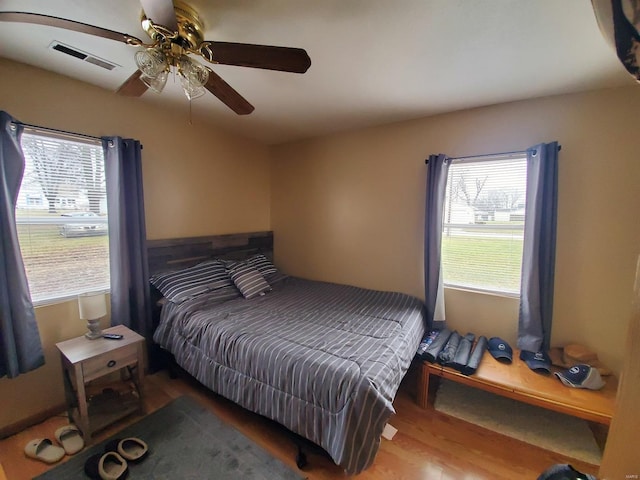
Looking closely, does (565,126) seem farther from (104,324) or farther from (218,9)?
(104,324)

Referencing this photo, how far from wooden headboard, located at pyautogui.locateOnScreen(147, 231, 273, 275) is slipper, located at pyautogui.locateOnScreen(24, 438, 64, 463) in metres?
1.25

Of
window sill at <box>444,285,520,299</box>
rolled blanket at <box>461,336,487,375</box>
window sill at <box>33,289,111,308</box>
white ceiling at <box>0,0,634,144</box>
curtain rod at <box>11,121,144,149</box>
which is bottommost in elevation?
rolled blanket at <box>461,336,487,375</box>

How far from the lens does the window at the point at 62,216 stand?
1784mm

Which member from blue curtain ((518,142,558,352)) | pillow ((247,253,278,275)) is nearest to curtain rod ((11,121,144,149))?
pillow ((247,253,278,275))

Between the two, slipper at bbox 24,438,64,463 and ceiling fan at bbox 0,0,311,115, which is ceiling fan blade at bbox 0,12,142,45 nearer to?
ceiling fan at bbox 0,0,311,115

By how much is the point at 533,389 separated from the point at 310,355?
150cm

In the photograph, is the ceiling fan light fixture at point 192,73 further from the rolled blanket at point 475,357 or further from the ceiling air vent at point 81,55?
the rolled blanket at point 475,357

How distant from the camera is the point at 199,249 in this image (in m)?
2.77

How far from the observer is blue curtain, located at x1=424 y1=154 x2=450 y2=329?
238cm

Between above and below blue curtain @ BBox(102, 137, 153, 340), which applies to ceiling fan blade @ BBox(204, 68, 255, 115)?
above

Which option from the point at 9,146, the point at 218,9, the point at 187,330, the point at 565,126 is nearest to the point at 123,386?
the point at 187,330

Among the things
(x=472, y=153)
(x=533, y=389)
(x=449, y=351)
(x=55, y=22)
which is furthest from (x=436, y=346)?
(x=55, y=22)

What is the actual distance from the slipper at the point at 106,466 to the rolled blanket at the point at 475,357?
2213 mm

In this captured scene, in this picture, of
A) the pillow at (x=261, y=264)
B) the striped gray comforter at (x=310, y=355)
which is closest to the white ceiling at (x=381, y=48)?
the pillow at (x=261, y=264)
